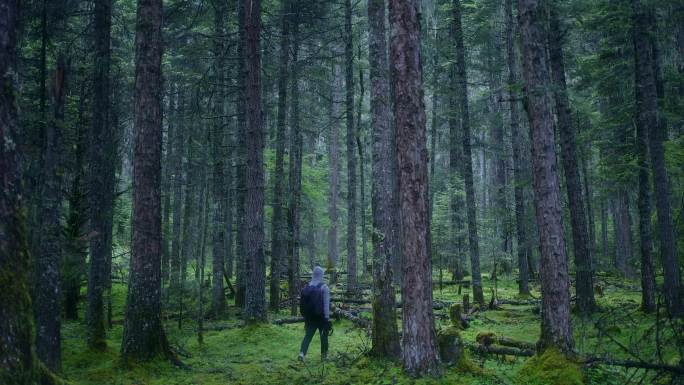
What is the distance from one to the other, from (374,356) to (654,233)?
1126 cm

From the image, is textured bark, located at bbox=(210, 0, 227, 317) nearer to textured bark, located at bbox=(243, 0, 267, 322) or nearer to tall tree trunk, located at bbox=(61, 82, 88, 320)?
textured bark, located at bbox=(243, 0, 267, 322)

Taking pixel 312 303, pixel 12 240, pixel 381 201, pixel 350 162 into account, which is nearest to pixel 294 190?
pixel 350 162

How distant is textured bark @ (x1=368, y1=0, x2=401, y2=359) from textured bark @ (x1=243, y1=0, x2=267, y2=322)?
4304 millimetres

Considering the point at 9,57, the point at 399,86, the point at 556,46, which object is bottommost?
the point at 9,57

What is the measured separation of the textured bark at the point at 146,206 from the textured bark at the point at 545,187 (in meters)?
7.07

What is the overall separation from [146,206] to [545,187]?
24.3ft

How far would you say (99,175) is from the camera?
1029 cm

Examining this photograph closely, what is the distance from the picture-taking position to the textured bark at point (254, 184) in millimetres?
13305

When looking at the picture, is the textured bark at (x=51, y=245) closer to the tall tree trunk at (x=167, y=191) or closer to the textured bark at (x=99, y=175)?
the textured bark at (x=99, y=175)

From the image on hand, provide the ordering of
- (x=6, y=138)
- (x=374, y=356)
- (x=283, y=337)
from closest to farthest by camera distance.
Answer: (x=6, y=138) → (x=374, y=356) → (x=283, y=337)

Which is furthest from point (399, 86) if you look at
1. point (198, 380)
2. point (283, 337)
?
point (283, 337)

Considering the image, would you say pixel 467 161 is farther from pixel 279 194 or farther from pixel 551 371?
pixel 551 371

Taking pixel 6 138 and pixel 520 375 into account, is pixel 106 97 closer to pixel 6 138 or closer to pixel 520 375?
pixel 6 138

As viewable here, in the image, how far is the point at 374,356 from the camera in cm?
916
